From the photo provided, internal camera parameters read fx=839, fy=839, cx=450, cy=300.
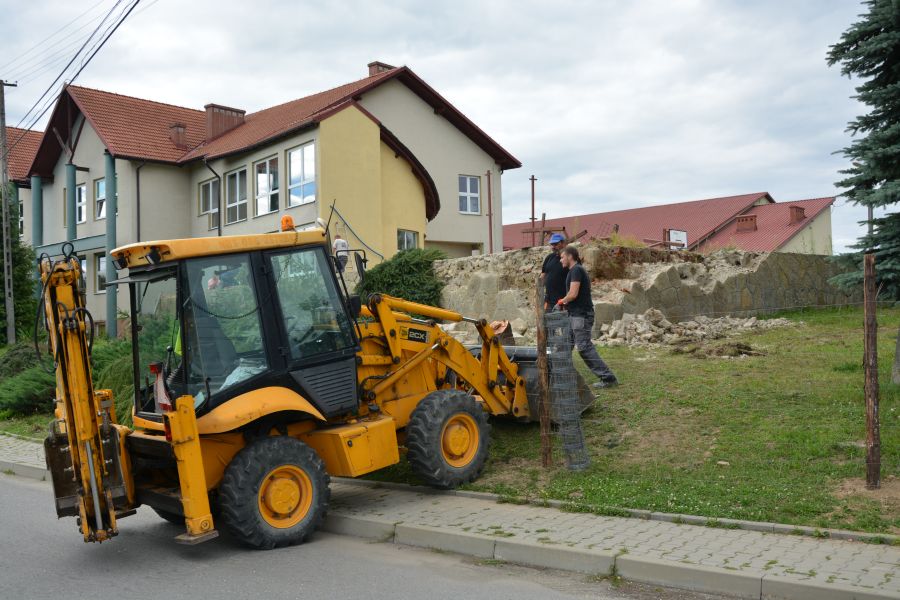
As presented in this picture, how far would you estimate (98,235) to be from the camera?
104ft

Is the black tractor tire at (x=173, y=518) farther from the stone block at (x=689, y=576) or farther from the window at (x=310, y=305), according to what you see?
the stone block at (x=689, y=576)

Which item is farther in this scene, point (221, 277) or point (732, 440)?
point (732, 440)

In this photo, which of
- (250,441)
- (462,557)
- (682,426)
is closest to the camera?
(462,557)

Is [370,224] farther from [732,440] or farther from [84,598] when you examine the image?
[84,598]

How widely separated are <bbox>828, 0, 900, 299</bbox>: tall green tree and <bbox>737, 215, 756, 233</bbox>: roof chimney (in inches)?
1498

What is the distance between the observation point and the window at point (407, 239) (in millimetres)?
29094

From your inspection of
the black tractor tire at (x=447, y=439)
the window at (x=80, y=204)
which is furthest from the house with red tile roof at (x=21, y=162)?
the black tractor tire at (x=447, y=439)

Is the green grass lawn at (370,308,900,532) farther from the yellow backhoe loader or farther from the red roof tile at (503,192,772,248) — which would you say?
the red roof tile at (503,192,772,248)

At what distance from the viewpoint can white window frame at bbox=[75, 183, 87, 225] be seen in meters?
32.4

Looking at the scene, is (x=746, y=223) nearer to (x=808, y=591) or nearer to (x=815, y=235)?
(x=815, y=235)

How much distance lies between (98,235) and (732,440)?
28.4 m

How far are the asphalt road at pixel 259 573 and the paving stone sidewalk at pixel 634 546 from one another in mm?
134

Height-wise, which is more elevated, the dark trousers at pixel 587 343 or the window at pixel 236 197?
the window at pixel 236 197

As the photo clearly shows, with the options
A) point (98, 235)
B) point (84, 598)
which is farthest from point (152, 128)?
point (84, 598)
